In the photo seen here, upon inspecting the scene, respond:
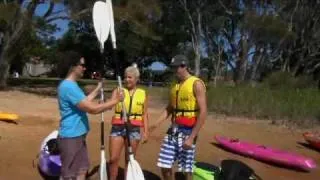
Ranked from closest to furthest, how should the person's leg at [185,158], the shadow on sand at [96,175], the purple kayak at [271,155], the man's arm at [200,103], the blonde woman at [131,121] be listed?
1. the man's arm at [200,103]
2. the person's leg at [185,158]
3. the blonde woman at [131,121]
4. the shadow on sand at [96,175]
5. the purple kayak at [271,155]

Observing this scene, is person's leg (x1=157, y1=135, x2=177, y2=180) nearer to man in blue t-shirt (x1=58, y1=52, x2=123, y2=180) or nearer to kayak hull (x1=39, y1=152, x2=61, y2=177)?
man in blue t-shirt (x1=58, y1=52, x2=123, y2=180)

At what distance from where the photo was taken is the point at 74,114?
605cm

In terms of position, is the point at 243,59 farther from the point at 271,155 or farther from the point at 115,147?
the point at 115,147

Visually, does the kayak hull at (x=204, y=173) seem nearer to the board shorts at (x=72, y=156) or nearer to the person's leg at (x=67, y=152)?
the board shorts at (x=72, y=156)

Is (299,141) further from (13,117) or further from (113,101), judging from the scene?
(113,101)

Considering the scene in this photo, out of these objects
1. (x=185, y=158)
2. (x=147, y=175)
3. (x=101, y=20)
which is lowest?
(x=147, y=175)

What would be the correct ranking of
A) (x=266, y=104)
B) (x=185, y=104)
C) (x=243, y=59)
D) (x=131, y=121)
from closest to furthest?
(x=185, y=104)
(x=131, y=121)
(x=266, y=104)
(x=243, y=59)

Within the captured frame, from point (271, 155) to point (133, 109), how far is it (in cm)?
453

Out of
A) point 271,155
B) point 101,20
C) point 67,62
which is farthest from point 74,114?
point 271,155

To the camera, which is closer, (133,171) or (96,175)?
(133,171)

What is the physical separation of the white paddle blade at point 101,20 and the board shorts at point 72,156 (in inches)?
77.1

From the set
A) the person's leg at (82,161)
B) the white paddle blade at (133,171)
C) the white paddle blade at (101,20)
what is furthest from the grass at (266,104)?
the person's leg at (82,161)

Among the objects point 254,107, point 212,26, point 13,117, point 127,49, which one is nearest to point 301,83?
point 254,107

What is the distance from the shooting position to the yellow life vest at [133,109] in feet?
23.3
